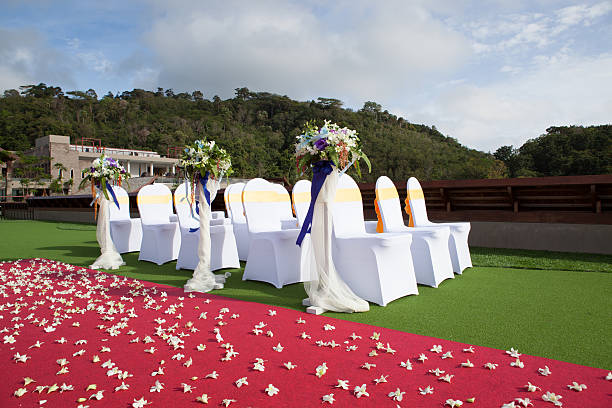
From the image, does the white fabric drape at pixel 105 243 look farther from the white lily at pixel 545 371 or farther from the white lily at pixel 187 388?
the white lily at pixel 545 371

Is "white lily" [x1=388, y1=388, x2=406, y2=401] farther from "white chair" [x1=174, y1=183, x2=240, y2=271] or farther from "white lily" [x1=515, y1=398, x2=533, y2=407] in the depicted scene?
"white chair" [x1=174, y1=183, x2=240, y2=271]

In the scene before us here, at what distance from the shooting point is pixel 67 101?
79688 mm

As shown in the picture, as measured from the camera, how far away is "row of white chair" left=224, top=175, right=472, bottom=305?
4.42m

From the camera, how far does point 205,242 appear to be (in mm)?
5676

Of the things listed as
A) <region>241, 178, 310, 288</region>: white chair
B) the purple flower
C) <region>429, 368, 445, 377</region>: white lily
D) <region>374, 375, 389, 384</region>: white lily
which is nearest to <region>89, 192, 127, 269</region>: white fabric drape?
<region>241, 178, 310, 288</region>: white chair

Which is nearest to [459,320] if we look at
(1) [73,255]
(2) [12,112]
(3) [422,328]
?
Result: (3) [422,328]

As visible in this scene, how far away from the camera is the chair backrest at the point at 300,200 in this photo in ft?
19.4

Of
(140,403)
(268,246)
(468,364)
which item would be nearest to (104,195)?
(268,246)

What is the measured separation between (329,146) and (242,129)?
211ft

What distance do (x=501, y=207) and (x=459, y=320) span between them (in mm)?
5336

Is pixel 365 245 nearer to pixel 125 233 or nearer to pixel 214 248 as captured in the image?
pixel 214 248

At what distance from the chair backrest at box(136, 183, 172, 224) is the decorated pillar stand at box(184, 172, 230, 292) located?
271cm

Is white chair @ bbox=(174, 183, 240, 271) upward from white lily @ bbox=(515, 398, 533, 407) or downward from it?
upward

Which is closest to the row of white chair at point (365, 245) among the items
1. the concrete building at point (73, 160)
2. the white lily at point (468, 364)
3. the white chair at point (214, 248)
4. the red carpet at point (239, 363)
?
the red carpet at point (239, 363)
